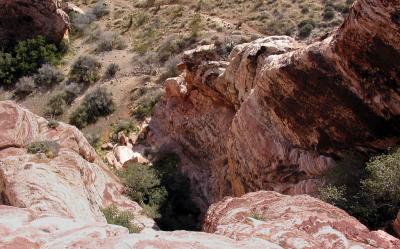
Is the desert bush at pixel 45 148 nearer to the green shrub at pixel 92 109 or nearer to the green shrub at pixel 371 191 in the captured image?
the green shrub at pixel 371 191

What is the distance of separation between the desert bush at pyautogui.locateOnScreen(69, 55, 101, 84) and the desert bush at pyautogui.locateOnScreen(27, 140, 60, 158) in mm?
15769

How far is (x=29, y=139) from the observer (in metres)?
16.3

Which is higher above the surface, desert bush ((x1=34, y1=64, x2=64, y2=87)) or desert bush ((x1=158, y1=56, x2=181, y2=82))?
desert bush ((x1=158, y1=56, x2=181, y2=82))

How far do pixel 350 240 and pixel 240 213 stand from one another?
241 centimetres

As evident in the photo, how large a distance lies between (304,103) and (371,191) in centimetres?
342

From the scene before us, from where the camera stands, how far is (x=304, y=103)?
44.1 ft

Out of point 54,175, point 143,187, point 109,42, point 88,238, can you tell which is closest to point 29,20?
point 109,42

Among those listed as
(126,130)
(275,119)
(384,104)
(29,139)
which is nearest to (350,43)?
(384,104)

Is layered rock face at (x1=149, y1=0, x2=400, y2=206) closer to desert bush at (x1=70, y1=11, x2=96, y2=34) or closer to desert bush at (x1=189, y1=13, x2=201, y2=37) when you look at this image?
desert bush at (x1=189, y1=13, x2=201, y2=37)

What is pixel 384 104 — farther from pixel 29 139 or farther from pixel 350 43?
pixel 29 139

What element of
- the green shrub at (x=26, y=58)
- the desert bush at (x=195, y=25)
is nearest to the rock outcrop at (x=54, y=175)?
the green shrub at (x=26, y=58)

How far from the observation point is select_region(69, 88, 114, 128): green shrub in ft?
90.2

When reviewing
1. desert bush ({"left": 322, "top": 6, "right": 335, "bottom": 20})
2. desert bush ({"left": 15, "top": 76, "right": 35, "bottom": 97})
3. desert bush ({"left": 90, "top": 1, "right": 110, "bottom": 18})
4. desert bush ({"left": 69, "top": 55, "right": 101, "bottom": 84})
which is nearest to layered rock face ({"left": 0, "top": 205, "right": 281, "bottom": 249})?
desert bush ({"left": 69, "top": 55, "right": 101, "bottom": 84})

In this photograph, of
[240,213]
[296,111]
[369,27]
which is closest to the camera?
[240,213]
